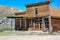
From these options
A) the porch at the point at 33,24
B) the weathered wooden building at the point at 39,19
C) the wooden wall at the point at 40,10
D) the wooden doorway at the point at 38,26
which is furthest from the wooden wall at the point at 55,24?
the wooden doorway at the point at 38,26

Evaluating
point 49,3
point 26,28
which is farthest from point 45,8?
point 26,28

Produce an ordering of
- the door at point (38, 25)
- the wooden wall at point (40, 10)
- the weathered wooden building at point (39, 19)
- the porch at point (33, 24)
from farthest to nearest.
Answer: the door at point (38, 25), the wooden wall at point (40, 10), the porch at point (33, 24), the weathered wooden building at point (39, 19)

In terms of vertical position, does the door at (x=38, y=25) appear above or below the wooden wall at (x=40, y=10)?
below

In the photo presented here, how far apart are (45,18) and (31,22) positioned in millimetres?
3565

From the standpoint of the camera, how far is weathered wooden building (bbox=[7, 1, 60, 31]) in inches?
1388

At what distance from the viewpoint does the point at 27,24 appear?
1508 inches

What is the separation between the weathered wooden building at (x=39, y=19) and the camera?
1388 inches

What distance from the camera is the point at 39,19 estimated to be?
3625 cm

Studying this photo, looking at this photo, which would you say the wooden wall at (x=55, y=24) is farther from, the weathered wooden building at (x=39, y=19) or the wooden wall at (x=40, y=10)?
the wooden wall at (x=40, y=10)

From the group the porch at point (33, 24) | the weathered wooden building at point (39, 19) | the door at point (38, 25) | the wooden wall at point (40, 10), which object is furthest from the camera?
the door at point (38, 25)

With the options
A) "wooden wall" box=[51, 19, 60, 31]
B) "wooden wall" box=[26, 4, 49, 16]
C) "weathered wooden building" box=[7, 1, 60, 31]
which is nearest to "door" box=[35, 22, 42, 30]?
"weathered wooden building" box=[7, 1, 60, 31]

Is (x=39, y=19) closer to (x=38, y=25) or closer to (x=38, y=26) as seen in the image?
(x=38, y=25)

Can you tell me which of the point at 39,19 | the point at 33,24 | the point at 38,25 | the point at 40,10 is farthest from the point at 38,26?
the point at 40,10

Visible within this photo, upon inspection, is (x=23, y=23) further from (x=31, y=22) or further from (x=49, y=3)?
(x=49, y=3)
